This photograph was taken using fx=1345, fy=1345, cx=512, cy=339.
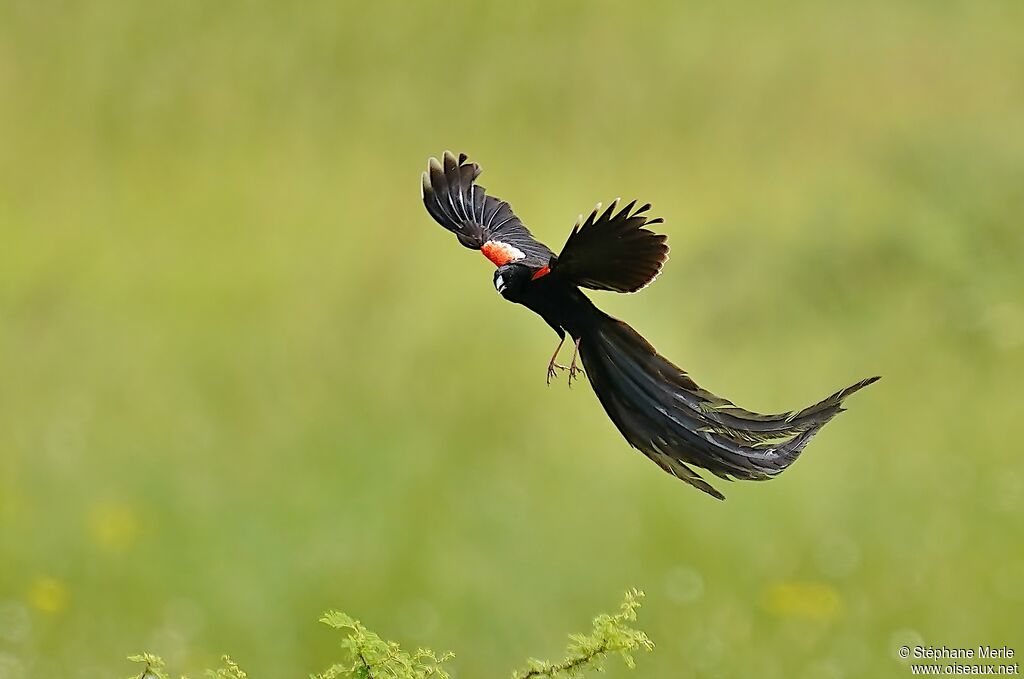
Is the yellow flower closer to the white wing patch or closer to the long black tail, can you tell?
the white wing patch

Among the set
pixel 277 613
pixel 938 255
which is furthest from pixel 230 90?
pixel 938 255

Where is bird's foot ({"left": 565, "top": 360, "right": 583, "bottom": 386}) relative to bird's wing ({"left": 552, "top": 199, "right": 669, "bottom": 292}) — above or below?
below

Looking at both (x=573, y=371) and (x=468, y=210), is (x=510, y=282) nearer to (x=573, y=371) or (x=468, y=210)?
(x=573, y=371)

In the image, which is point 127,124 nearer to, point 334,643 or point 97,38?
point 97,38

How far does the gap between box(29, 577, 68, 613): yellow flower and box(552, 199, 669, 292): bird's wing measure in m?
6.77

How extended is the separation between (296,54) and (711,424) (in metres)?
9.77

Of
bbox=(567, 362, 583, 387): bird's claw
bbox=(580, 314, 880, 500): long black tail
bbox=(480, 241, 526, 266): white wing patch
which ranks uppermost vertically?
bbox=(480, 241, 526, 266): white wing patch

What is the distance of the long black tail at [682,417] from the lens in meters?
3.46

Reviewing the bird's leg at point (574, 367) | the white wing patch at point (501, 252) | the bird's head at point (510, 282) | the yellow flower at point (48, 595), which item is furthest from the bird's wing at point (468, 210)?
the yellow flower at point (48, 595)

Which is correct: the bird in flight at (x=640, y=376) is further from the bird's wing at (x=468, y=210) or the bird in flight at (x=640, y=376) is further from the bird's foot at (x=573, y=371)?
the bird's wing at (x=468, y=210)

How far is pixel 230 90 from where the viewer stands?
12492 millimetres

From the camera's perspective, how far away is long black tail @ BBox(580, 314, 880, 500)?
136 inches

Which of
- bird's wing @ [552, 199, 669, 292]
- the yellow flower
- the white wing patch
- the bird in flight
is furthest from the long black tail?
the yellow flower

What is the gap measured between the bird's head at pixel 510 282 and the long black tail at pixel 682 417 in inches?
10.0
